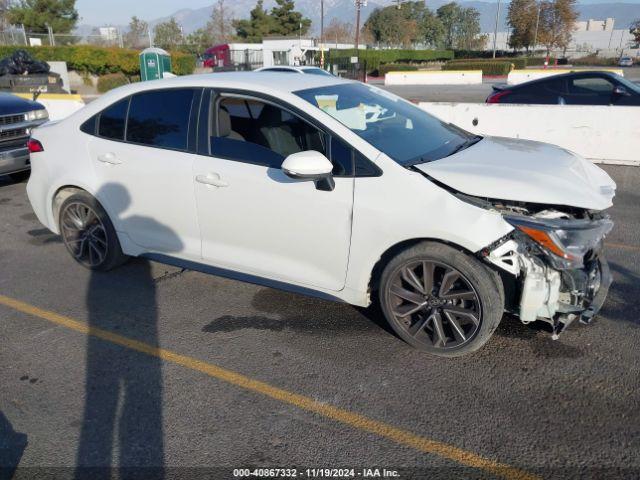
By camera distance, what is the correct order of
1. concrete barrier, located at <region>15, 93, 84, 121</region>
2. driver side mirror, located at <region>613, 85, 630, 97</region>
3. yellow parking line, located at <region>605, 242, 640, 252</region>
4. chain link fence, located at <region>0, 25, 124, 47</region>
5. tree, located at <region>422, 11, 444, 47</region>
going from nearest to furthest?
yellow parking line, located at <region>605, 242, 640, 252</region> → driver side mirror, located at <region>613, 85, 630, 97</region> → concrete barrier, located at <region>15, 93, 84, 121</region> → chain link fence, located at <region>0, 25, 124, 47</region> → tree, located at <region>422, 11, 444, 47</region>

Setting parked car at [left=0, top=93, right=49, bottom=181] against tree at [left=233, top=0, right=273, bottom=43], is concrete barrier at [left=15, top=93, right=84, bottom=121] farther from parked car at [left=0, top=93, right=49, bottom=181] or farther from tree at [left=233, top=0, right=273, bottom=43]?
tree at [left=233, top=0, right=273, bottom=43]

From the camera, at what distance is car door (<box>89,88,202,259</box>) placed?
159 inches

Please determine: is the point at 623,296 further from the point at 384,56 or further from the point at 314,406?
the point at 384,56

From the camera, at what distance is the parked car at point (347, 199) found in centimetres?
320

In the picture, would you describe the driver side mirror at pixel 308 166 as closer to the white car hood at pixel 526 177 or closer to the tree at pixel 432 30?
the white car hood at pixel 526 177

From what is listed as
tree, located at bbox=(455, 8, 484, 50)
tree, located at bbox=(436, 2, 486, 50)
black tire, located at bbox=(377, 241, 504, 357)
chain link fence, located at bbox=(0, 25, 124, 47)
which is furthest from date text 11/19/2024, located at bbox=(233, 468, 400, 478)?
tree, located at bbox=(436, 2, 486, 50)

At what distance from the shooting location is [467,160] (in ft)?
11.8

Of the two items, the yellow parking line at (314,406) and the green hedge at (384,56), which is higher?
the green hedge at (384,56)

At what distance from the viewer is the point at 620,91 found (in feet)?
34.6

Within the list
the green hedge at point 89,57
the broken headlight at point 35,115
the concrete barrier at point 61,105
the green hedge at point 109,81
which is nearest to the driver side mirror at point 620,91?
the broken headlight at point 35,115

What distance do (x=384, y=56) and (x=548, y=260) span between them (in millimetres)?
55896

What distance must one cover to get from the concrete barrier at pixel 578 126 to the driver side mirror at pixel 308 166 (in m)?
5.93

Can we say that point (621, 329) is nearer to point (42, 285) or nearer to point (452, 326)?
point (452, 326)

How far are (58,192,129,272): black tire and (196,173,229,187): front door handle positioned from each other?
122 centimetres
